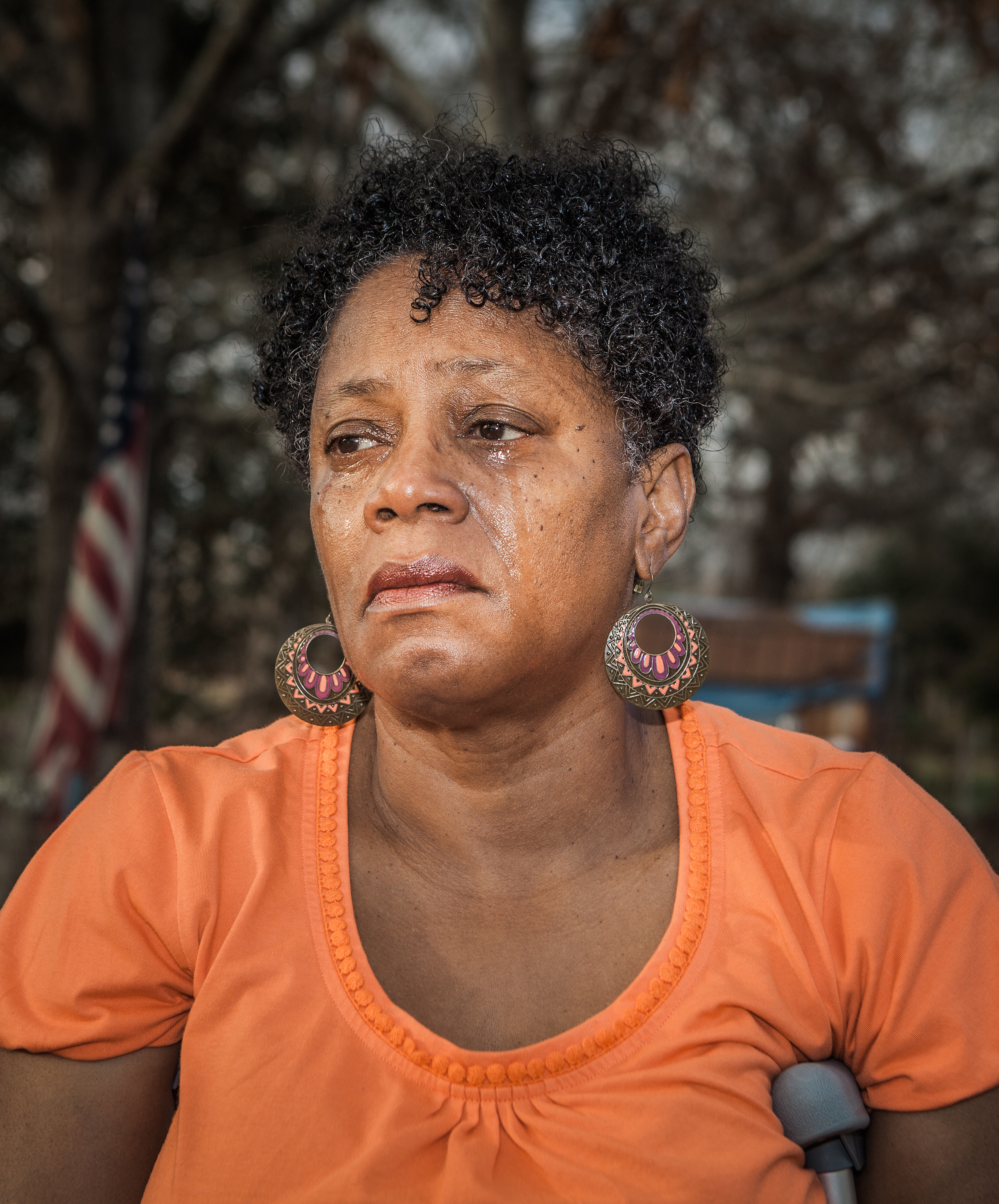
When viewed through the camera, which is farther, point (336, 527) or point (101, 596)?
point (101, 596)

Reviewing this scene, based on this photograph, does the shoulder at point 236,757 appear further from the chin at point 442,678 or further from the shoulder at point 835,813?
the shoulder at point 835,813

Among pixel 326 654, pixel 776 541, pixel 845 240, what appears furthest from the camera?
pixel 776 541

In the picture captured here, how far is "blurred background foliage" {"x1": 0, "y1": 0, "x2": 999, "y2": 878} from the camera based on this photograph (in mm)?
5566

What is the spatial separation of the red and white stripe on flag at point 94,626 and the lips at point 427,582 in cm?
371

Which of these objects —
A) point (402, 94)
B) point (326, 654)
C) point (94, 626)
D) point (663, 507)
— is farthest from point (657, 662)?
point (402, 94)

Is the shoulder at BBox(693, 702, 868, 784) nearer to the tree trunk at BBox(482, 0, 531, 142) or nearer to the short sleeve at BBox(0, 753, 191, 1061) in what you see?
the short sleeve at BBox(0, 753, 191, 1061)

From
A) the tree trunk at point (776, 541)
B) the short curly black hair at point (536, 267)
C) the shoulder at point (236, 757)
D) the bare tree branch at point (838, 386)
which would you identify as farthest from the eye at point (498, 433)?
the tree trunk at point (776, 541)

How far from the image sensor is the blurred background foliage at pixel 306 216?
219 inches

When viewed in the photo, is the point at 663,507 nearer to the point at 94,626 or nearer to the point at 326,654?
the point at 94,626

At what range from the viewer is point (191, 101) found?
5.32 m

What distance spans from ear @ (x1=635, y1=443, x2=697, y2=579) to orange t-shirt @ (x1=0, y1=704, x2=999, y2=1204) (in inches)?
21.7

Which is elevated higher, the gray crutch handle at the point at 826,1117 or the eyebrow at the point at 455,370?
the eyebrow at the point at 455,370

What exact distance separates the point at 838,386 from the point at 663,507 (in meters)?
5.02

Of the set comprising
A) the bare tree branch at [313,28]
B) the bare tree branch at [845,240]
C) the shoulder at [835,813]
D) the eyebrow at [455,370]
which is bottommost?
the shoulder at [835,813]
